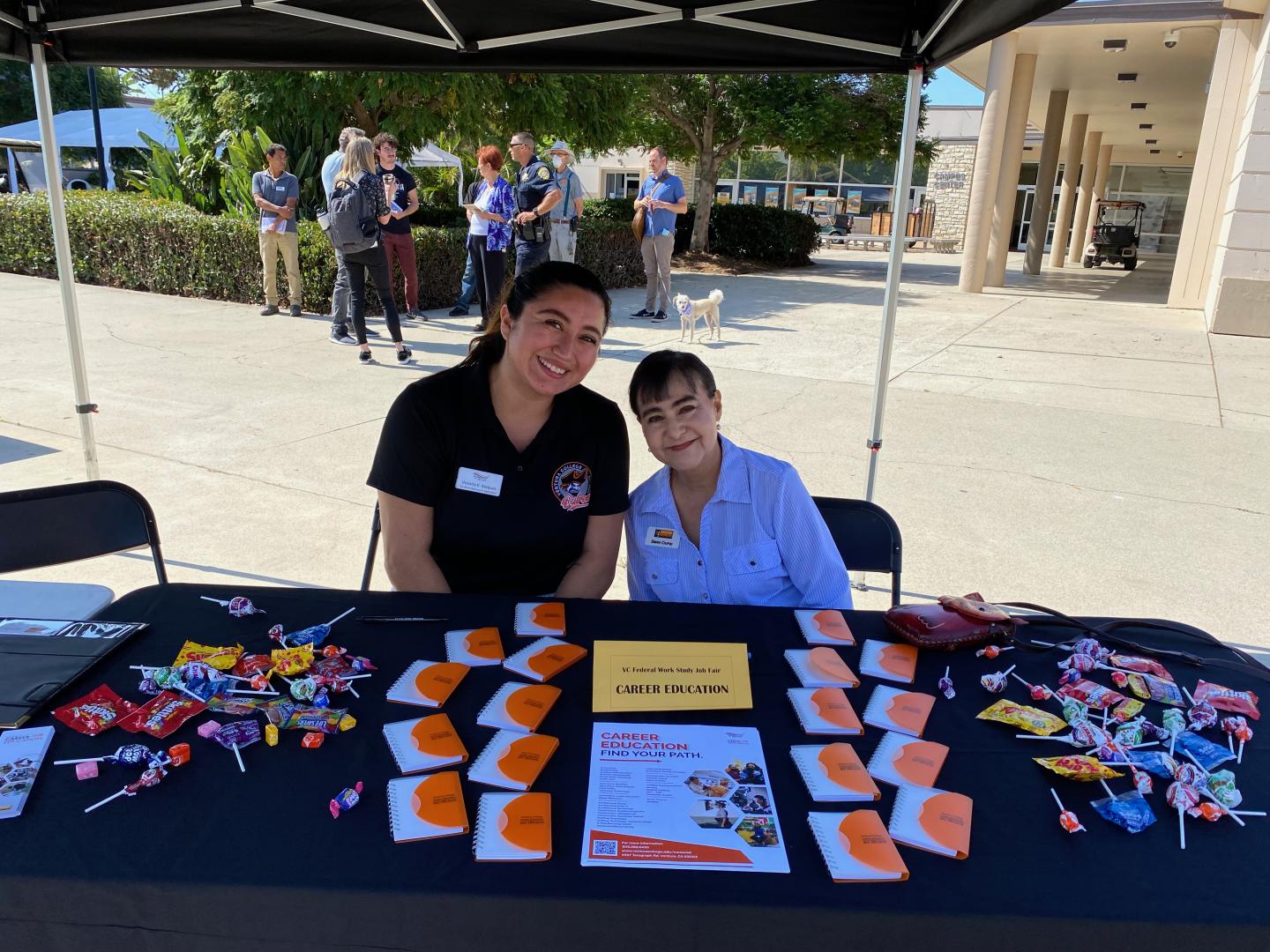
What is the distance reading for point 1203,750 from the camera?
4.58ft

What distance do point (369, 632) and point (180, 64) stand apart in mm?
3019

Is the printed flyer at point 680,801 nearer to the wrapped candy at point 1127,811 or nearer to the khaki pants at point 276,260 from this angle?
the wrapped candy at point 1127,811

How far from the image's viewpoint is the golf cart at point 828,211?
37.3m

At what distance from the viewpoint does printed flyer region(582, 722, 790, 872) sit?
3.77ft

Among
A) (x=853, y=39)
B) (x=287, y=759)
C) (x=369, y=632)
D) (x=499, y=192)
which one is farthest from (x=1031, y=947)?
(x=499, y=192)

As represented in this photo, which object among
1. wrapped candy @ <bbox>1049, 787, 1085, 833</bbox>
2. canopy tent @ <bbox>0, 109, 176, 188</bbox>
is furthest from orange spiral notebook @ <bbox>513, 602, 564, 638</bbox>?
canopy tent @ <bbox>0, 109, 176, 188</bbox>

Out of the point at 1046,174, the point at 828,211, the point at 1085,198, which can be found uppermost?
the point at 1046,174

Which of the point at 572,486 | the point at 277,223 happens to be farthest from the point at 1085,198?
the point at 572,486

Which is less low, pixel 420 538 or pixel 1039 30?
pixel 1039 30

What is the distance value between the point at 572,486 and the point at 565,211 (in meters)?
7.72

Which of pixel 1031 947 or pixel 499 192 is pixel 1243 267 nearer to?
pixel 499 192

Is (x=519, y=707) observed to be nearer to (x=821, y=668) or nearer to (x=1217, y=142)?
(x=821, y=668)

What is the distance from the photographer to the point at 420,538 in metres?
2.21

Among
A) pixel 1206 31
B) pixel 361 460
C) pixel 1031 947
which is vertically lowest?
pixel 361 460
